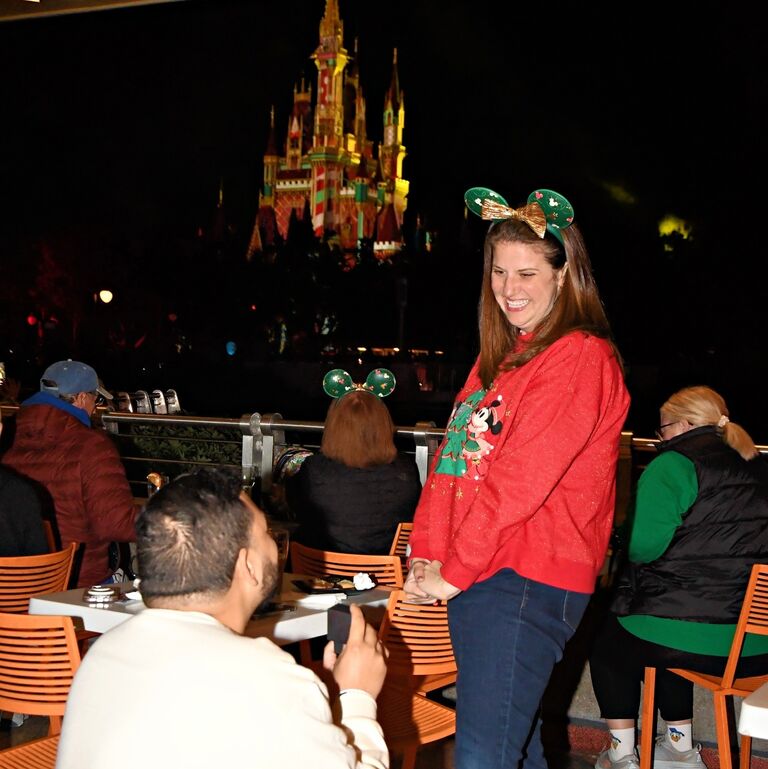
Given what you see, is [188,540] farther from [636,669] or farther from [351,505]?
[351,505]

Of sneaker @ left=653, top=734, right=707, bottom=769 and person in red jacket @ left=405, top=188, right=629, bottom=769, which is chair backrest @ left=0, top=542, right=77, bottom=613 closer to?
person in red jacket @ left=405, top=188, right=629, bottom=769

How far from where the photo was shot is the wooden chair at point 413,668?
11.1 ft

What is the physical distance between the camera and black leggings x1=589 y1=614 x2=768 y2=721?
12.8 ft

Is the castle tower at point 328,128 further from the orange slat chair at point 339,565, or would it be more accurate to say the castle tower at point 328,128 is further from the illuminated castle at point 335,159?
the orange slat chair at point 339,565

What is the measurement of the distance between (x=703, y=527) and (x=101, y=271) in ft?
178

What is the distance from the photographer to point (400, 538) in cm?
461

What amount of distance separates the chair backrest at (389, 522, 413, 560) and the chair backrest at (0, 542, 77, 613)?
1343mm

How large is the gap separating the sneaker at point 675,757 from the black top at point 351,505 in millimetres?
1382

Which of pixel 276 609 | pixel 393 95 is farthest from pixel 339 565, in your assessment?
pixel 393 95

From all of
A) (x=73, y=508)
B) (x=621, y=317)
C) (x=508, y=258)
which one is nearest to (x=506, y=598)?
(x=508, y=258)

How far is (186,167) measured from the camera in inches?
2564

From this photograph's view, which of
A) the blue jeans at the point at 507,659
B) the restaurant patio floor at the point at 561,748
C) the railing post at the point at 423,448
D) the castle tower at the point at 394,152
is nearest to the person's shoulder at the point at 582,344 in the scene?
the blue jeans at the point at 507,659

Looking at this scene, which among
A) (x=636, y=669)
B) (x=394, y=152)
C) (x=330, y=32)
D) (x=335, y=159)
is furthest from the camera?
(x=394, y=152)

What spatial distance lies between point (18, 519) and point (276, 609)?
4.54 feet
